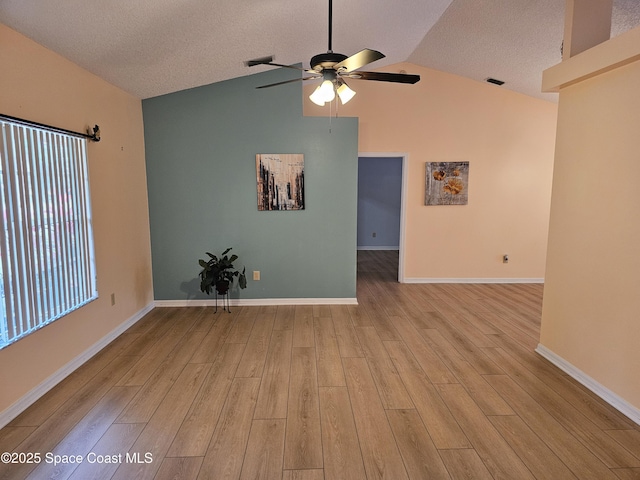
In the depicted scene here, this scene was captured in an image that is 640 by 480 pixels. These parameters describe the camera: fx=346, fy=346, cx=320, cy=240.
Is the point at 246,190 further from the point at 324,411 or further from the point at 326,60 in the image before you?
the point at 324,411

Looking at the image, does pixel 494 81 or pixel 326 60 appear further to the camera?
pixel 494 81

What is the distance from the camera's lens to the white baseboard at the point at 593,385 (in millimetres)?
2217

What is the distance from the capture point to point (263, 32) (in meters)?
3.12

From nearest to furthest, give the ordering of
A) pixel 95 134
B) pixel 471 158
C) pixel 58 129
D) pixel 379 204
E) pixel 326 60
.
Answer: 1. pixel 326 60
2. pixel 58 129
3. pixel 95 134
4. pixel 471 158
5. pixel 379 204

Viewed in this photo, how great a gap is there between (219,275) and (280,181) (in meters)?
1.35

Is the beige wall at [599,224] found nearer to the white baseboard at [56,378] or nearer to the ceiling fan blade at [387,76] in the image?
the ceiling fan blade at [387,76]

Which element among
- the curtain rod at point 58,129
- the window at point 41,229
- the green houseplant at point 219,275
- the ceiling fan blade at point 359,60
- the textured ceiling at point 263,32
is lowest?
the green houseplant at point 219,275

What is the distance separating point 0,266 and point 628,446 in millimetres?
3851

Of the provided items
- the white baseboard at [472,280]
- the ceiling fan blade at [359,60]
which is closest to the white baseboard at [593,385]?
the white baseboard at [472,280]

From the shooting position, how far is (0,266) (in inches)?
83.5

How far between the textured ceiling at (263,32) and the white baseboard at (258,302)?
2510 millimetres

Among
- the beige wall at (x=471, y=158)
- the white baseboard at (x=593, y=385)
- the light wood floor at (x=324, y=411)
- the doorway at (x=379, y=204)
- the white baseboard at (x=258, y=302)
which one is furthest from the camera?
the doorway at (x=379, y=204)

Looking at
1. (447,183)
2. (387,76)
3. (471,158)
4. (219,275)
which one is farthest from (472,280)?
(387,76)

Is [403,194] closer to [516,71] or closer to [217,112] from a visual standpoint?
[516,71]
